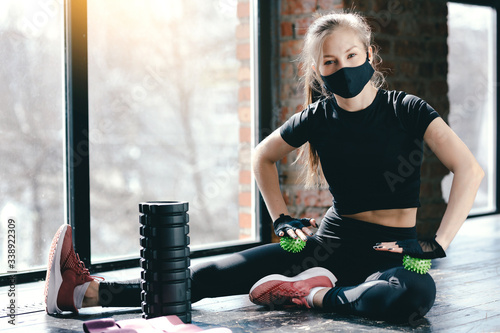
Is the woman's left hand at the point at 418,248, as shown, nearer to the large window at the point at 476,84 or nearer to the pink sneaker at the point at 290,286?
the pink sneaker at the point at 290,286

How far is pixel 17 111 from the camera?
2430 mm

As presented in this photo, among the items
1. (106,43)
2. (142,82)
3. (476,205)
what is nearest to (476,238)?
(476,205)

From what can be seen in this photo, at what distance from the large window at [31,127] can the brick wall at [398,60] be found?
1076mm

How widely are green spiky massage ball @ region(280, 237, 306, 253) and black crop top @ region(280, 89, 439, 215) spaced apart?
0.16 m

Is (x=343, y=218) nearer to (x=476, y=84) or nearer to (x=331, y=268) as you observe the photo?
(x=331, y=268)

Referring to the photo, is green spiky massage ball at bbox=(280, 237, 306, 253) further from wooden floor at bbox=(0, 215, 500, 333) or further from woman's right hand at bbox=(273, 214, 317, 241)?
wooden floor at bbox=(0, 215, 500, 333)

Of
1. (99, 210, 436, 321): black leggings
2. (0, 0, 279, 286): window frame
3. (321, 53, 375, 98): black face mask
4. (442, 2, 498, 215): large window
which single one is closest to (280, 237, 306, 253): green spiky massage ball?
(99, 210, 436, 321): black leggings

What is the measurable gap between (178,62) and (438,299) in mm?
1493

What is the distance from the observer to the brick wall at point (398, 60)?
303cm

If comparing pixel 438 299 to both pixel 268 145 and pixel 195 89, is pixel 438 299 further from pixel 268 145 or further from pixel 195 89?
pixel 195 89

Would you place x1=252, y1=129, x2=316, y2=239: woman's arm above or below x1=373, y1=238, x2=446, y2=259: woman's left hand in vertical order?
above

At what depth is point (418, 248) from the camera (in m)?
1.72

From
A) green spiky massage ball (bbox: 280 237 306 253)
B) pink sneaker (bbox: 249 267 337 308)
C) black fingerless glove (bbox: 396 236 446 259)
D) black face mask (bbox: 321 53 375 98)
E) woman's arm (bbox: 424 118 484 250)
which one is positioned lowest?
pink sneaker (bbox: 249 267 337 308)

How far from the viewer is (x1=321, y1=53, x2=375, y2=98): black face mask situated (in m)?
1.90
